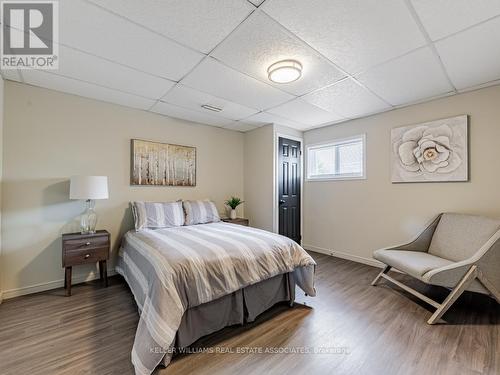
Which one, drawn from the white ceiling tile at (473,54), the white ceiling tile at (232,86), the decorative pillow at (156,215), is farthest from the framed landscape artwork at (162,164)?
the white ceiling tile at (473,54)

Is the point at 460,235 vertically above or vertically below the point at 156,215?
below

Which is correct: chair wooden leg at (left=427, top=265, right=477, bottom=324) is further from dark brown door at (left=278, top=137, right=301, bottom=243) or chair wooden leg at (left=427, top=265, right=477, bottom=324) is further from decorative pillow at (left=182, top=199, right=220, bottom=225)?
decorative pillow at (left=182, top=199, right=220, bottom=225)

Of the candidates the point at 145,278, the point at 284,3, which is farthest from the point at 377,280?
the point at 284,3

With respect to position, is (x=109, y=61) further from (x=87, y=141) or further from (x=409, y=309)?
(x=409, y=309)

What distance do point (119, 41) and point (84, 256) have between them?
2306 mm

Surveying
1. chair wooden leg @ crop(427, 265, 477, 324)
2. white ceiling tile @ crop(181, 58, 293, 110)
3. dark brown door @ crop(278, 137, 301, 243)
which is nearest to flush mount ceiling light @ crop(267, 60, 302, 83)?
white ceiling tile @ crop(181, 58, 293, 110)

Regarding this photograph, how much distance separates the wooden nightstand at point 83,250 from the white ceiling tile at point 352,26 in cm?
292

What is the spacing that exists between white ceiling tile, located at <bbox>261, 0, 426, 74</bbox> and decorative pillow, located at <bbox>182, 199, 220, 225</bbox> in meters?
2.58

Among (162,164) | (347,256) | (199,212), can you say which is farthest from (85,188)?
(347,256)

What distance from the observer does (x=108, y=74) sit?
2426mm

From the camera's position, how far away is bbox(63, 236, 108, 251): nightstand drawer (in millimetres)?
2574

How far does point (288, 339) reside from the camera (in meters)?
1.87

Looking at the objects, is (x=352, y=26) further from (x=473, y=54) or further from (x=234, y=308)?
(x=234, y=308)

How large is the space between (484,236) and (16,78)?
5.26 meters
